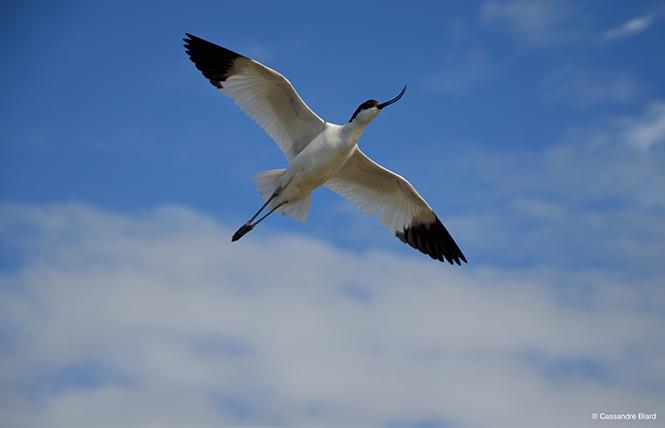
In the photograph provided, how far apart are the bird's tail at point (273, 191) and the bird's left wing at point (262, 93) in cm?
46

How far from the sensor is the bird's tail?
15.1 m

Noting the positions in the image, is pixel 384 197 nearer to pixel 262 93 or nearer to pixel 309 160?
pixel 309 160

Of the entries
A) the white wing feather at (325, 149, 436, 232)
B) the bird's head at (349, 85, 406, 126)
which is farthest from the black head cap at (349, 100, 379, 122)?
the white wing feather at (325, 149, 436, 232)

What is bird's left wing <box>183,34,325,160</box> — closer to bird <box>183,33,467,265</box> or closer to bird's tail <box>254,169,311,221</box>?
bird <box>183,33,467,265</box>

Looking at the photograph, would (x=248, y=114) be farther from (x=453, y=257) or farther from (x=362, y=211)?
(x=453, y=257)

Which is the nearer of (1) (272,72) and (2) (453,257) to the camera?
(1) (272,72)

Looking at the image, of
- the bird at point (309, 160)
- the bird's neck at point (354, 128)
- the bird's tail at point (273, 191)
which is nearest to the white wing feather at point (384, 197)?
the bird at point (309, 160)

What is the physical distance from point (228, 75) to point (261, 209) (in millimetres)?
2297

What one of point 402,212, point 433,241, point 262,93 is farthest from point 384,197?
point 262,93

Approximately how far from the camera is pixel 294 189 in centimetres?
1497

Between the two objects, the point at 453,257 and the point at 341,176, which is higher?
the point at 341,176

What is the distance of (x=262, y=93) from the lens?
15055 millimetres

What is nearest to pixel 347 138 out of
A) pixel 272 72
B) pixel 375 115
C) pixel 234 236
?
pixel 375 115

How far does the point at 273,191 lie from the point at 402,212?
264 cm
